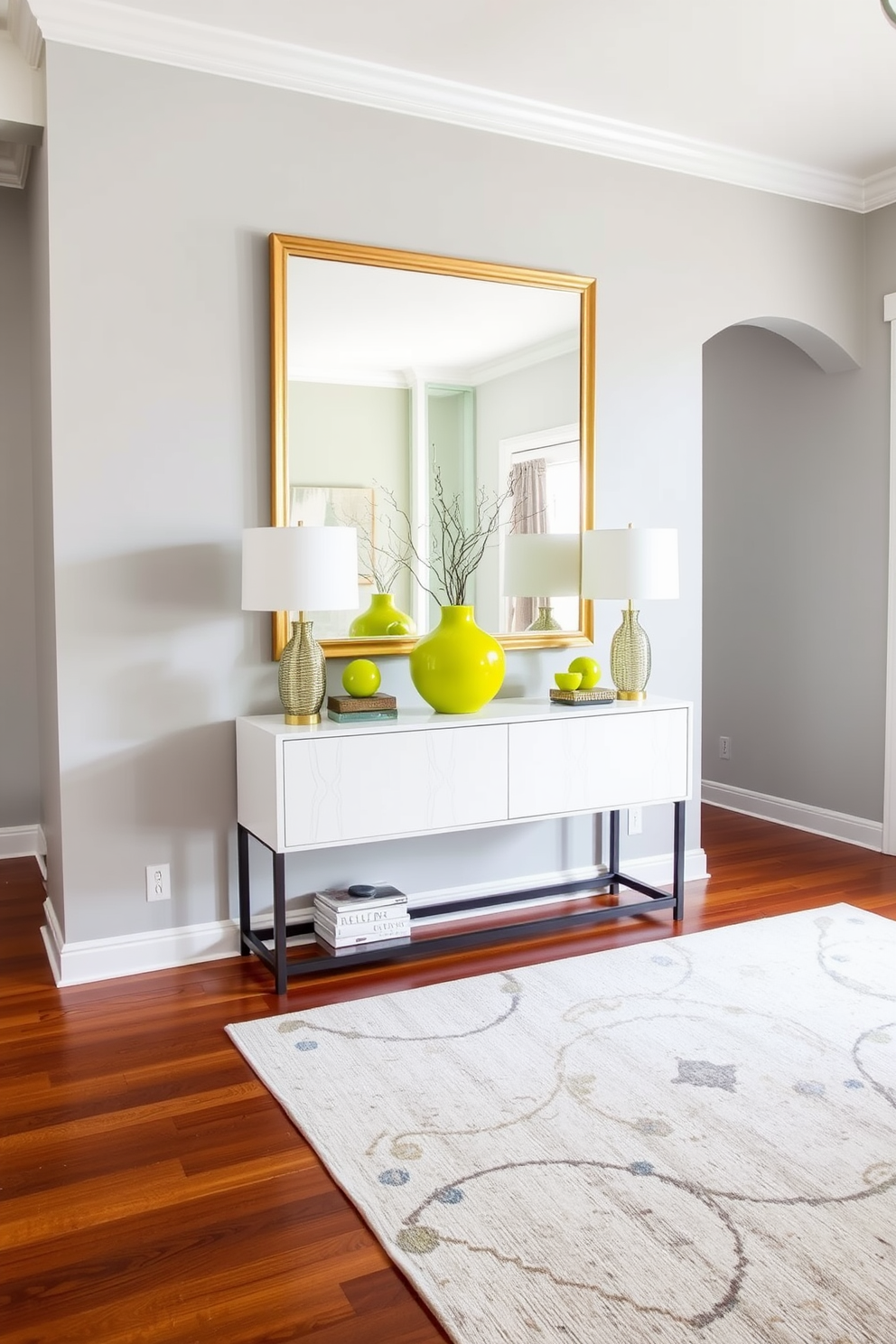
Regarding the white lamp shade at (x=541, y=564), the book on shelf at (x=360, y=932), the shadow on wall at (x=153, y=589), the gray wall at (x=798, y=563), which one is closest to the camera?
the shadow on wall at (x=153, y=589)

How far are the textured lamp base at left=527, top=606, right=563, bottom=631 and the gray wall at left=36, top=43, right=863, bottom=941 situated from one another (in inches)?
20.9

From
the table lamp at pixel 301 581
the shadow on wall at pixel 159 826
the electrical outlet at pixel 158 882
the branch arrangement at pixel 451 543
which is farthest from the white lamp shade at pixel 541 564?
the electrical outlet at pixel 158 882

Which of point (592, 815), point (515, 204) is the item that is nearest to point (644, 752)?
point (592, 815)

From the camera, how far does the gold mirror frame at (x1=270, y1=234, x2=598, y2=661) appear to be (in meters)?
3.25

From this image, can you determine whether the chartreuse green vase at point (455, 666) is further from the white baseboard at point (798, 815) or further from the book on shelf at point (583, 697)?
the white baseboard at point (798, 815)

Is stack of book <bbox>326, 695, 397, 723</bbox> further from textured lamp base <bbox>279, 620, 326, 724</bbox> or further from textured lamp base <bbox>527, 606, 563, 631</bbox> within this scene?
textured lamp base <bbox>527, 606, 563, 631</bbox>

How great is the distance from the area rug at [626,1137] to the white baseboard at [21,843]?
2.07m

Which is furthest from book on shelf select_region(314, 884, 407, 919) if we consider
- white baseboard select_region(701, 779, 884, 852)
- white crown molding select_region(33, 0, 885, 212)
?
white crown molding select_region(33, 0, 885, 212)

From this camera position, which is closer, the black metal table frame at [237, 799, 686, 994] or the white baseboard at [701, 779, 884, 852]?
the black metal table frame at [237, 799, 686, 994]

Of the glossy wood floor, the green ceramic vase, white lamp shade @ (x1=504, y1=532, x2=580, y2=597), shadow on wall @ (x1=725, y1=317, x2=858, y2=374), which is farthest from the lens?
shadow on wall @ (x1=725, y1=317, x2=858, y2=374)

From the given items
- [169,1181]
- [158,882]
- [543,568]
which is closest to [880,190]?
[543,568]

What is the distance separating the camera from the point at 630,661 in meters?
3.69

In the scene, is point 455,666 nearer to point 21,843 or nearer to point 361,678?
point 361,678

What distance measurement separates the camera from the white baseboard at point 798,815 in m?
4.69
